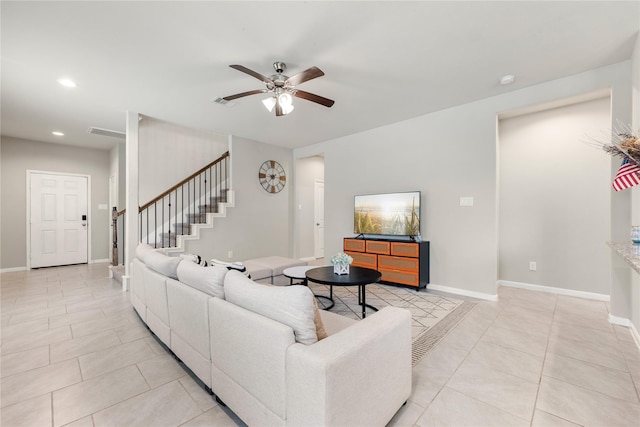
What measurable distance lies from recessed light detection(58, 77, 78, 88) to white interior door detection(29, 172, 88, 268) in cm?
392

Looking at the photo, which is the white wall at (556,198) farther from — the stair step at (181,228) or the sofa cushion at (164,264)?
the stair step at (181,228)

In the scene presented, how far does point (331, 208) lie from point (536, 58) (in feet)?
12.5

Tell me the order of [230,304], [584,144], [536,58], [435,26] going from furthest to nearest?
[584,144]
[536,58]
[435,26]
[230,304]

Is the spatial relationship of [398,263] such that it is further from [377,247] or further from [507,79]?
[507,79]

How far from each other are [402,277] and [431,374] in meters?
2.22

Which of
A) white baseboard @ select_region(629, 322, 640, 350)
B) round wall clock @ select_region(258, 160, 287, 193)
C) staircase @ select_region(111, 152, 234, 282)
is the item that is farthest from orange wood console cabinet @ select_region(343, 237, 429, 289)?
staircase @ select_region(111, 152, 234, 282)

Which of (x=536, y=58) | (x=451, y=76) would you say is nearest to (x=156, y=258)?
(x=451, y=76)

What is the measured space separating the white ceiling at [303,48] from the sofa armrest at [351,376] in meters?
2.28

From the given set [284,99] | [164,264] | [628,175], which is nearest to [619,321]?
[628,175]

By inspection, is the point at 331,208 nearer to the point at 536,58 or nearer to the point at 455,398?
the point at 536,58

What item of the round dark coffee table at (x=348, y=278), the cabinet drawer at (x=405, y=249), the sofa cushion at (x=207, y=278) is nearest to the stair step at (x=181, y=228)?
the round dark coffee table at (x=348, y=278)

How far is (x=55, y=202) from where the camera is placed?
19.8 feet

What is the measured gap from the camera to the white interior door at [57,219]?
5773mm

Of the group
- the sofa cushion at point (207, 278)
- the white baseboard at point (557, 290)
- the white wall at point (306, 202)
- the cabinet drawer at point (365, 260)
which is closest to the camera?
the sofa cushion at point (207, 278)
